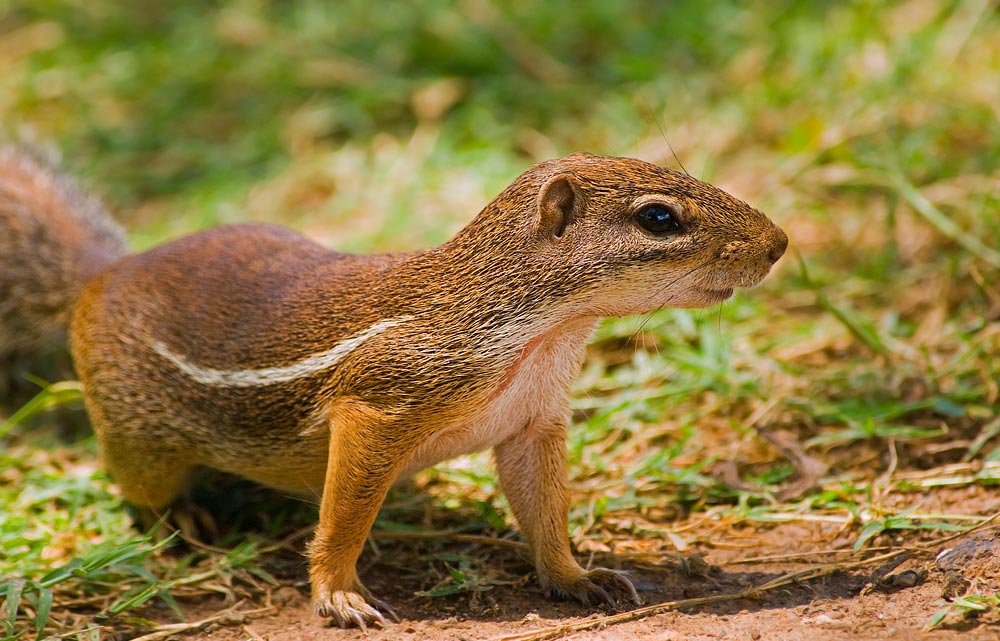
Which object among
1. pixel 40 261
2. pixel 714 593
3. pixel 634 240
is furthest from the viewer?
pixel 40 261

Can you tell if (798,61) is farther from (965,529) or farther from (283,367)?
(283,367)

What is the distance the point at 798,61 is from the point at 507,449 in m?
4.46

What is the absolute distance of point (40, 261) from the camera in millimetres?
4988

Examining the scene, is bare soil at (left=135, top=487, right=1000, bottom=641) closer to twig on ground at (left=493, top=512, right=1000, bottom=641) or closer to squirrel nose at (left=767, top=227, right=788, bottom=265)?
twig on ground at (left=493, top=512, right=1000, bottom=641)

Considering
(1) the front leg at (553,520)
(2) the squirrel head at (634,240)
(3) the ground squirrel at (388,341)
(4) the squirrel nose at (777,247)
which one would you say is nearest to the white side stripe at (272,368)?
(3) the ground squirrel at (388,341)

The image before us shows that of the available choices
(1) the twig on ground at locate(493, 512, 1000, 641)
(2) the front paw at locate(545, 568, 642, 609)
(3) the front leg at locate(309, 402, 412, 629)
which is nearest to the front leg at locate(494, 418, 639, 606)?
(2) the front paw at locate(545, 568, 642, 609)

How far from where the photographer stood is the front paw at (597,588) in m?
3.82

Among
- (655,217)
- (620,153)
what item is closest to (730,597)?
(655,217)

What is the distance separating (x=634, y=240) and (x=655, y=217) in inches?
3.8

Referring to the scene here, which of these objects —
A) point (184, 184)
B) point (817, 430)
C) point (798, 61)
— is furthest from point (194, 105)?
point (817, 430)

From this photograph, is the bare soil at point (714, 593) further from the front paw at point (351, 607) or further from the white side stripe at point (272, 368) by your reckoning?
the white side stripe at point (272, 368)

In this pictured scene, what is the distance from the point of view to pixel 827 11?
796 centimetres

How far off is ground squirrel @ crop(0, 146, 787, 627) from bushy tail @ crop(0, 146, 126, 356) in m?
0.40

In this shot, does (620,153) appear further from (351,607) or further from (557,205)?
(351,607)
